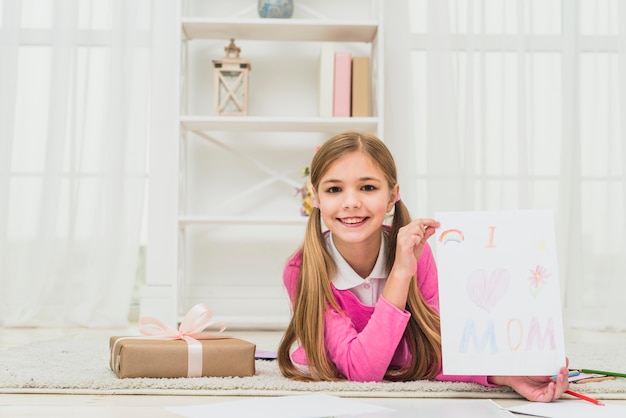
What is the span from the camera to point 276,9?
2.72 m

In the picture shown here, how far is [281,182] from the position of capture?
291 centimetres

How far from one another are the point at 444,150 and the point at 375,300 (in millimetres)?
1465

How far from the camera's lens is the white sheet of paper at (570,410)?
3.66ft

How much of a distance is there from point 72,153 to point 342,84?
3.27 feet

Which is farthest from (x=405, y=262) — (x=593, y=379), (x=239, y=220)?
(x=239, y=220)

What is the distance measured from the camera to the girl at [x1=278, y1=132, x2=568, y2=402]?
1323 millimetres

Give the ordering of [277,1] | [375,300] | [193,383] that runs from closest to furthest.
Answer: [193,383] → [375,300] → [277,1]

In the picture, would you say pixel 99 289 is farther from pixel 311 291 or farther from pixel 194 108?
pixel 311 291

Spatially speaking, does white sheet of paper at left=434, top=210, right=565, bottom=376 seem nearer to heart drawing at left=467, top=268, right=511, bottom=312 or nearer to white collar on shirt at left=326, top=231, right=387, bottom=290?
heart drawing at left=467, top=268, right=511, bottom=312

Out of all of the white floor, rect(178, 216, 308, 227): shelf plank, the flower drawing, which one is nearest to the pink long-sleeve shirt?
the white floor

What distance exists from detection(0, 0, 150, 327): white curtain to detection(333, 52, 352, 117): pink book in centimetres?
71

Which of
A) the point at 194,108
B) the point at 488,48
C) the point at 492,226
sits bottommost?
the point at 492,226

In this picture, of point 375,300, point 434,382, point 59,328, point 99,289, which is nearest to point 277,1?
point 99,289

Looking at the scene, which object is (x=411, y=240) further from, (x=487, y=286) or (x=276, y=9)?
(x=276, y=9)
